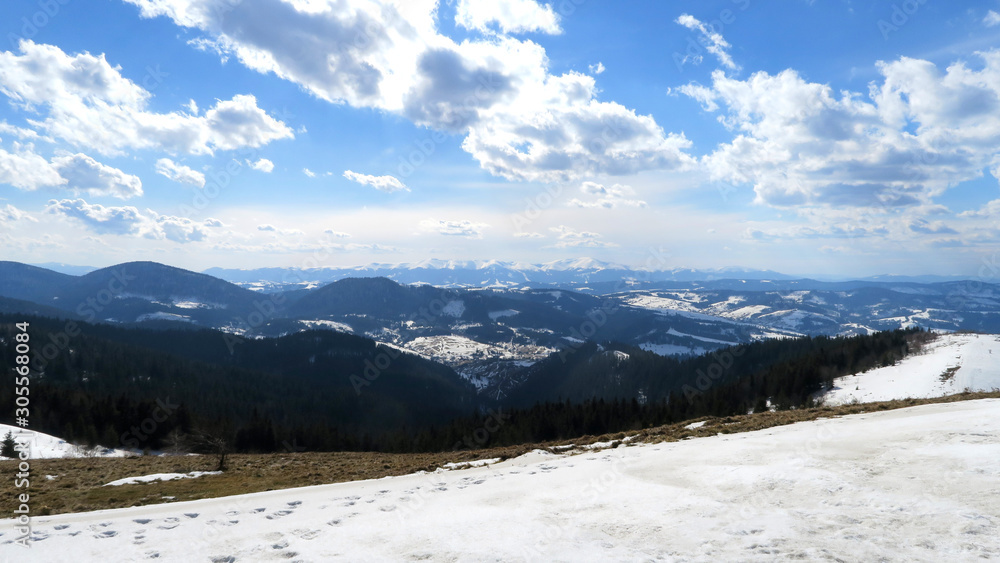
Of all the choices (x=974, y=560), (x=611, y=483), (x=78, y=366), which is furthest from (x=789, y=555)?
(x=78, y=366)

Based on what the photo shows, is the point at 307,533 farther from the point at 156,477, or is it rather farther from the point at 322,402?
the point at 322,402

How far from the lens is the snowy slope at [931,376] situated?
60.2 m

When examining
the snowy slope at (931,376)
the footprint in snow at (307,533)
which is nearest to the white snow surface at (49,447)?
the footprint in snow at (307,533)

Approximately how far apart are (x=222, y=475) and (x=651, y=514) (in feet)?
89.1

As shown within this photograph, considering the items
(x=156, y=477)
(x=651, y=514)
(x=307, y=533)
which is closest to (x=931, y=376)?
(x=651, y=514)

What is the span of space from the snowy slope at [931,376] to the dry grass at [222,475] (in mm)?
46775

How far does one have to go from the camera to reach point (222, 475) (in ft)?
86.9

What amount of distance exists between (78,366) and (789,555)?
685 feet

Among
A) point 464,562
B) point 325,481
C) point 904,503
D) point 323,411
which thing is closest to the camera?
point 464,562

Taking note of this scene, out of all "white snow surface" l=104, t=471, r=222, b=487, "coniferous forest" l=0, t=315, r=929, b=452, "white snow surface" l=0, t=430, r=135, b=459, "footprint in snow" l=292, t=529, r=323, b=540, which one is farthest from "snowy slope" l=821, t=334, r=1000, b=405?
"white snow surface" l=0, t=430, r=135, b=459

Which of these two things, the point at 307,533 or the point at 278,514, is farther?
the point at 278,514

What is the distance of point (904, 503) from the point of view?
1123 centimetres

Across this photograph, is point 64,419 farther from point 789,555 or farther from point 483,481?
point 789,555

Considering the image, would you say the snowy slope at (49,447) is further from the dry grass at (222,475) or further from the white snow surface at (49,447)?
the dry grass at (222,475)
